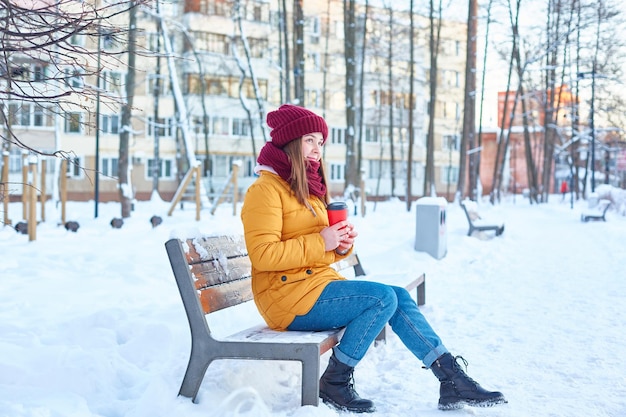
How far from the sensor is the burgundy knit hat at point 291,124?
3.82 m

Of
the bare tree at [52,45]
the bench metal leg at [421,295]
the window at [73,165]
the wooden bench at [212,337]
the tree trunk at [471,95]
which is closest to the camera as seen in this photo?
the bare tree at [52,45]

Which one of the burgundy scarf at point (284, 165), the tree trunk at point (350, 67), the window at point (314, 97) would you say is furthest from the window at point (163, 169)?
the burgundy scarf at point (284, 165)

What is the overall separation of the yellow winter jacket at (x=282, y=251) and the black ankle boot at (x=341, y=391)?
1.11 feet

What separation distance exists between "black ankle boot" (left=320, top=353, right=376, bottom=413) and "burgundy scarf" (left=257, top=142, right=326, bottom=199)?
93 centimetres

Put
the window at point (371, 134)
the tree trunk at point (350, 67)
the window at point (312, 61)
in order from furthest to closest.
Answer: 1. the window at point (371, 134)
2. the window at point (312, 61)
3. the tree trunk at point (350, 67)

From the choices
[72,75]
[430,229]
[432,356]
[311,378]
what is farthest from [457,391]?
[430,229]

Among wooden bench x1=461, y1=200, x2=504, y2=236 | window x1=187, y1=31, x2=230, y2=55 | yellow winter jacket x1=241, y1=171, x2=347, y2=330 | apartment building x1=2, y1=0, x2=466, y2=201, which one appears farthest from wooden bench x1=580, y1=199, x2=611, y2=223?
window x1=187, y1=31, x2=230, y2=55

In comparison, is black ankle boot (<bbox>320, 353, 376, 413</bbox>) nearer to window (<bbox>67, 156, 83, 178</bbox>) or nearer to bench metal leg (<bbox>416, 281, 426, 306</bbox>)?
window (<bbox>67, 156, 83, 178</bbox>)

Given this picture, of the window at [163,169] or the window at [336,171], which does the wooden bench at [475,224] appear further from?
the window at [336,171]

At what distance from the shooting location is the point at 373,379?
4.31m

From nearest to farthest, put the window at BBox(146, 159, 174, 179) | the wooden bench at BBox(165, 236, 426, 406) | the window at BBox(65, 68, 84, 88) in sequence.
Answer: the window at BBox(65, 68, 84, 88)
the wooden bench at BBox(165, 236, 426, 406)
the window at BBox(146, 159, 174, 179)

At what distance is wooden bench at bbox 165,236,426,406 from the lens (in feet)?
11.3

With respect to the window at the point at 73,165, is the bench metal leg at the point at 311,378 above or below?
below

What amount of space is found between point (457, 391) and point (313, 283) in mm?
917
